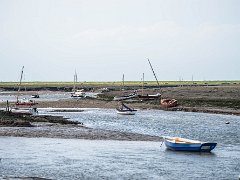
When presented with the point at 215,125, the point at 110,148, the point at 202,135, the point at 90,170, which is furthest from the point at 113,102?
the point at 90,170

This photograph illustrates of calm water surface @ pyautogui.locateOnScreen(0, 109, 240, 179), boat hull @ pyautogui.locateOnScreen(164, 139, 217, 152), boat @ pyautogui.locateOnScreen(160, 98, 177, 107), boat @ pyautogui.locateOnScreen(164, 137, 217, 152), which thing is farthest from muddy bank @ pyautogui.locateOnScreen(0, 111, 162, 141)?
boat @ pyautogui.locateOnScreen(160, 98, 177, 107)

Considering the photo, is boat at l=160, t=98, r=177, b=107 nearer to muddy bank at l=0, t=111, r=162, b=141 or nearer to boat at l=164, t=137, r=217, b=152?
muddy bank at l=0, t=111, r=162, b=141

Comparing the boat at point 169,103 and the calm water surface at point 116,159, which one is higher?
the boat at point 169,103

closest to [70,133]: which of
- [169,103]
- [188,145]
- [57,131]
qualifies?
[57,131]

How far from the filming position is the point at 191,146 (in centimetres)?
3969

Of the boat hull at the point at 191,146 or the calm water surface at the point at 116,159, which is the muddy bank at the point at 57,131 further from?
the boat hull at the point at 191,146

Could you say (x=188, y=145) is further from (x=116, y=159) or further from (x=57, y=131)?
(x=57, y=131)

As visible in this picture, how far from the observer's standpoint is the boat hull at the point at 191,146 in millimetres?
39312

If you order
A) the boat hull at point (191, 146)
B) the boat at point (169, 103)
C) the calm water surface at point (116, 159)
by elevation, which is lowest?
the calm water surface at point (116, 159)

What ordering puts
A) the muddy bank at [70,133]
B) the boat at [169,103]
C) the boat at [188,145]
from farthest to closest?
the boat at [169,103] → the muddy bank at [70,133] → the boat at [188,145]

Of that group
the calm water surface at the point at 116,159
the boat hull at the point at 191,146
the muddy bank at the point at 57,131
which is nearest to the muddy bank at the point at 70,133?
the muddy bank at the point at 57,131

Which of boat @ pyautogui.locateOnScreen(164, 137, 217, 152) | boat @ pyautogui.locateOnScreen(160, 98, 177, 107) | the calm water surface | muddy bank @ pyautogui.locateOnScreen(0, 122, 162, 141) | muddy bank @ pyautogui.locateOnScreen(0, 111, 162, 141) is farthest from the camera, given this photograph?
boat @ pyautogui.locateOnScreen(160, 98, 177, 107)

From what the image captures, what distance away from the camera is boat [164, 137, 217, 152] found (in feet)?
129

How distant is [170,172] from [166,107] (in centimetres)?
5954
